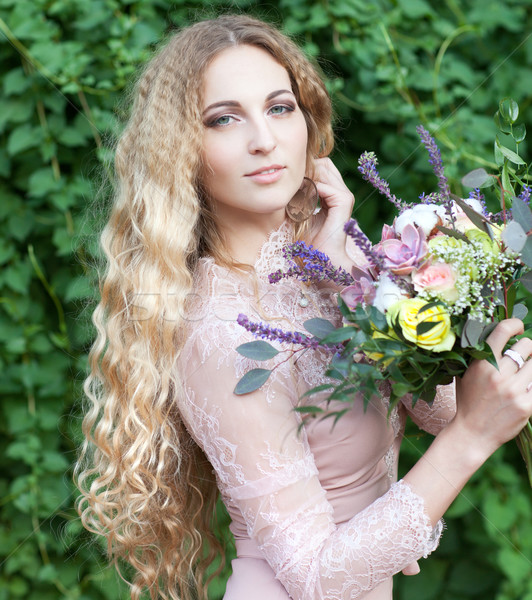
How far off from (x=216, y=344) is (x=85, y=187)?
1.10 metres

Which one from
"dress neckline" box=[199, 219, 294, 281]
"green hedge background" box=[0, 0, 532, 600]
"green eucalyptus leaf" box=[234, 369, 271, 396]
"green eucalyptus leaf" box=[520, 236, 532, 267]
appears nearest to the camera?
"green eucalyptus leaf" box=[520, 236, 532, 267]

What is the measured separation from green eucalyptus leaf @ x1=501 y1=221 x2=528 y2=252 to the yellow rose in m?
0.13

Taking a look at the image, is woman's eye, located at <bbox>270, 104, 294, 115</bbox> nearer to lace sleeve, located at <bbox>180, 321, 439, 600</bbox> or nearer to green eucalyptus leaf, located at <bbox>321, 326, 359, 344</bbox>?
lace sleeve, located at <bbox>180, 321, 439, 600</bbox>

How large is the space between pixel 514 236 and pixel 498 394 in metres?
0.23

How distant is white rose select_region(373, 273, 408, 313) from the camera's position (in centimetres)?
108

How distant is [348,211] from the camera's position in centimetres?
151

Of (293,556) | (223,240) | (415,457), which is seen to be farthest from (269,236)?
(415,457)

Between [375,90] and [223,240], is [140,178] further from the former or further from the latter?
[375,90]

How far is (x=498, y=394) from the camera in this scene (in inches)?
44.1

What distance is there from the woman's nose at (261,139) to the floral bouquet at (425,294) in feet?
0.67

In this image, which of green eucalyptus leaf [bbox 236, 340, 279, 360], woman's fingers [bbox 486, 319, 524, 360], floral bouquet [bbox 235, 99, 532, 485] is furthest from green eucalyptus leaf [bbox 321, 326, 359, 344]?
woman's fingers [bbox 486, 319, 524, 360]

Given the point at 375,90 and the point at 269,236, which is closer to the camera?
the point at 269,236

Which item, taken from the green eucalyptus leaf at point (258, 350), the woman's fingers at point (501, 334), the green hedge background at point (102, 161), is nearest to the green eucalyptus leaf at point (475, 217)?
the woman's fingers at point (501, 334)

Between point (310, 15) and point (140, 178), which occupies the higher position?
point (310, 15)
